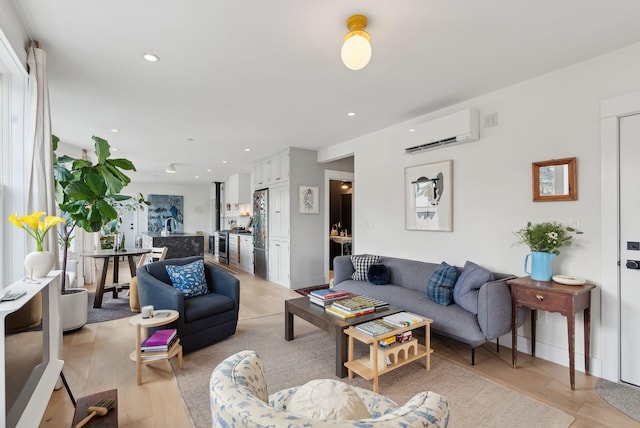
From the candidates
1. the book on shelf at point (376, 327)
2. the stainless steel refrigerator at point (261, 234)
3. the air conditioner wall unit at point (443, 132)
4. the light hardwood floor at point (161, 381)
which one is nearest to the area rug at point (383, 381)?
the light hardwood floor at point (161, 381)

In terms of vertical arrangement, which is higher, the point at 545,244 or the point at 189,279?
the point at 545,244

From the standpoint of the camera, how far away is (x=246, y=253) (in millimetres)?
7227

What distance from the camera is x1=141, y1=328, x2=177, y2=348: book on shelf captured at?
2.42 meters

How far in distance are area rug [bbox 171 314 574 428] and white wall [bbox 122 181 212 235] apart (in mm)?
8669

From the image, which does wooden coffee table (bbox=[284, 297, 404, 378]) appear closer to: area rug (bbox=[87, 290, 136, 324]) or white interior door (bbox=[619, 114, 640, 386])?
white interior door (bbox=[619, 114, 640, 386])

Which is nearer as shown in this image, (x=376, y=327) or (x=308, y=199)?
(x=376, y=327)

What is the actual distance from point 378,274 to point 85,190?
3293 mm

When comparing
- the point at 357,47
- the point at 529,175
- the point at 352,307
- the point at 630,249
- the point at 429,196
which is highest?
the point at 357,47

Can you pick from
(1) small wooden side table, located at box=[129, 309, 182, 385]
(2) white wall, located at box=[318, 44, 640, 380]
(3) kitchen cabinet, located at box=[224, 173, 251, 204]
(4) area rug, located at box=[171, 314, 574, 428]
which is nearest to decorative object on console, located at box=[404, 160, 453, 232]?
(2) white wall, located at box=[318, 44, 640, 380]

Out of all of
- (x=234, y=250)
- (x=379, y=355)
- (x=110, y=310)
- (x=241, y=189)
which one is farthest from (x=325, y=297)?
(x=241, y=189)

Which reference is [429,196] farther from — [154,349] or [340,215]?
[340,215]

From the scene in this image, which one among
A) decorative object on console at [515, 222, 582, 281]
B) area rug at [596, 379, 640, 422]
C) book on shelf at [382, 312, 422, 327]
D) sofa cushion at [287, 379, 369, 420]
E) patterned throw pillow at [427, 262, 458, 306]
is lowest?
area rug at [596, 379, 640, 422]

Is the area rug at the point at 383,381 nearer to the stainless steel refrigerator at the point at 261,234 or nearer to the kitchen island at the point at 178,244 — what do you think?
the stainless steel refrigerator at the point at 261,234

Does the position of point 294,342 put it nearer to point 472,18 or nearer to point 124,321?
point 124,321
